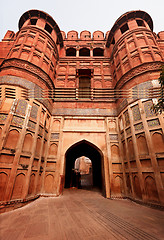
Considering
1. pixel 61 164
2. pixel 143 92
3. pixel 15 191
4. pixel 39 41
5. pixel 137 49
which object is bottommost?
pixel 15 191

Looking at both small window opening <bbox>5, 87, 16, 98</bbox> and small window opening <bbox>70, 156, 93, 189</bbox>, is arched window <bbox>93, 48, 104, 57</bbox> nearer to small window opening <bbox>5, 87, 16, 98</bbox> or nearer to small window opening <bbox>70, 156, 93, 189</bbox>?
small window opening <bbox>5, 87, 16, 98</bbox>

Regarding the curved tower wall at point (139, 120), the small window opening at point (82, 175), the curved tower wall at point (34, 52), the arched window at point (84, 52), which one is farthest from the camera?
the arched window at point (84, 52)

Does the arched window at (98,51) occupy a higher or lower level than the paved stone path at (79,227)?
higher

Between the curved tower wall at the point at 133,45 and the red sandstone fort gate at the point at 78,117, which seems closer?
the red sandstone fort gate at the point at 78,117

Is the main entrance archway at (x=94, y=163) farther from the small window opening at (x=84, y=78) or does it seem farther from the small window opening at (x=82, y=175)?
the small window opening at (x=84, y=78)

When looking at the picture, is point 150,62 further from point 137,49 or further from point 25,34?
point 25,34

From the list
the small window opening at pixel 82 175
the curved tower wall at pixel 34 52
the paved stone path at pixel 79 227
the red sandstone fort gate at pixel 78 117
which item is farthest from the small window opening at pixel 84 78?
the paved stone path at pixel 79 227

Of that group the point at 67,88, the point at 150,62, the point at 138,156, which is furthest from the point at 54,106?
the point at 150,62

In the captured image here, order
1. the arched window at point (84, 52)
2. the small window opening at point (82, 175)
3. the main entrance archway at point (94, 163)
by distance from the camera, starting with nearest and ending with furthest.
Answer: the main entrance archway at point (94, 163) < the small window opening at point (82, 175) < the arched window at point (84, 52)

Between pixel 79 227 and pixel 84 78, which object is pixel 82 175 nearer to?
pixel 84 78

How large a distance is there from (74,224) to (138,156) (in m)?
4.34

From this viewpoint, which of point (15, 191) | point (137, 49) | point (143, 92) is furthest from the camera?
point (137, 49)

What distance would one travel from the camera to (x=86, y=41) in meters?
13.7

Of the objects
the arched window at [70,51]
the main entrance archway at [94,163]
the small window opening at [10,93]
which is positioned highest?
the arched window at [70,51]
